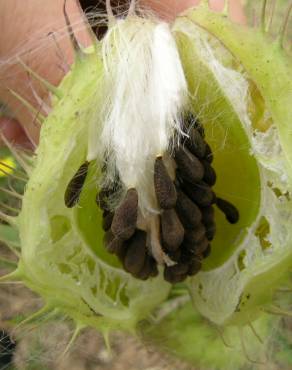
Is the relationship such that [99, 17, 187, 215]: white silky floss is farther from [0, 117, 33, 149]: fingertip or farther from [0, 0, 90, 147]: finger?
[0, 117, 33, 149]: fingertip

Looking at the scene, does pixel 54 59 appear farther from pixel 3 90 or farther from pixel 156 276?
pixel 156 276

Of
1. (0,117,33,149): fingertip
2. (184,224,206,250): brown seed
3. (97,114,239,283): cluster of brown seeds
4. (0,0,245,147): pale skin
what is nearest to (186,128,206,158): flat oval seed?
(97,114,239,283): cluster of brown seeds

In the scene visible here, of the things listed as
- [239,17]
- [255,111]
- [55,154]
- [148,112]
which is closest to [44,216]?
[55,154]

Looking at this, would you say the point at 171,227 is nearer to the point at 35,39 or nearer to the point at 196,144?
the point at 196,144

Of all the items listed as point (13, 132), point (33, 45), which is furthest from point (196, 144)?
point (13, 132)

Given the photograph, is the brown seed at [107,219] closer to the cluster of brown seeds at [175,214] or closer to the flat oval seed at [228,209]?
the cluster of brown seeds at [175,214]

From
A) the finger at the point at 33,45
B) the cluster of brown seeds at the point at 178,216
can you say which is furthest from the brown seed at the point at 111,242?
the finger at the point at 33,45

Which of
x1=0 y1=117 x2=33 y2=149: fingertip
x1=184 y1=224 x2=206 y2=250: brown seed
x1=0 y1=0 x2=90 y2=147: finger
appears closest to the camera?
x1=184 y1=224 x2=206 y2=250: brown seed
